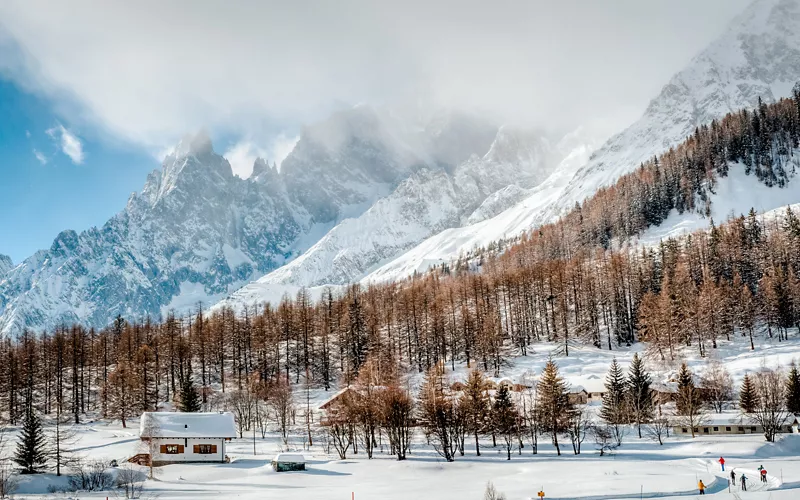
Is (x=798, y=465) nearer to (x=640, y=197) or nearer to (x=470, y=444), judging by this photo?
(x=470, y=444)

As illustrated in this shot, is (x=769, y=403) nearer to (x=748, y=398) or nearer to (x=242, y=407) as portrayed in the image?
(x=748, y=398)

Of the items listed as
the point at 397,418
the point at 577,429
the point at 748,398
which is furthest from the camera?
the point at 748,398

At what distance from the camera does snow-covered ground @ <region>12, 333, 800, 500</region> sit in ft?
156

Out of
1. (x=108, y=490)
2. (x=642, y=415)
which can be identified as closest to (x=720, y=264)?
(x=642, y=415)

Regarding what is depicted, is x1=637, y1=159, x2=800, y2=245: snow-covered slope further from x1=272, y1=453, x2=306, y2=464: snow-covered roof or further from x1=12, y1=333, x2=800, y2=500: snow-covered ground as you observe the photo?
x1=272, y1=453, x2=306, y2=464: snow-covered roof

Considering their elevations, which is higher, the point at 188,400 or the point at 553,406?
the point at 188,400

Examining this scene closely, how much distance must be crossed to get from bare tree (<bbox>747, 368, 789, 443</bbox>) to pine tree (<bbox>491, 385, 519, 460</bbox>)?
1009 inches

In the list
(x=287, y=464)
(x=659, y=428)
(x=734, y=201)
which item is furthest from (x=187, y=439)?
(x=734, y=201)

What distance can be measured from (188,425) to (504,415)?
35.4m

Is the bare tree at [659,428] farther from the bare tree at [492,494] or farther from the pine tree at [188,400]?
the pine tree at [188,400]

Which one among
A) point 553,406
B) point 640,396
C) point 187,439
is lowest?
point 187,439

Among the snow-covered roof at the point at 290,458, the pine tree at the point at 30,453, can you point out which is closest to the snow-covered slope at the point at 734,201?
Answer: the snow-covered roof at the point at 290,458

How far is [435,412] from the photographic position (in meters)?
67.8

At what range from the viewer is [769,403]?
7112cm
